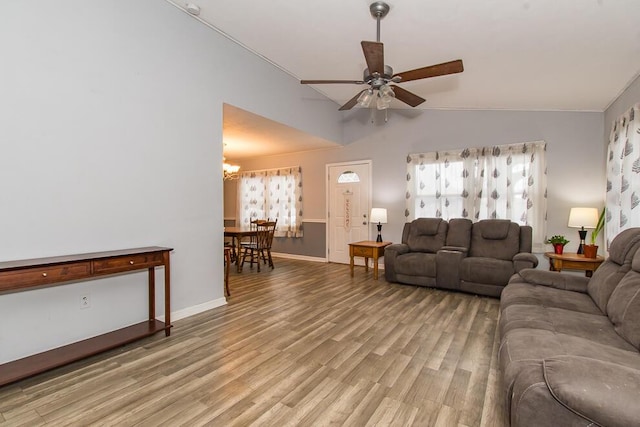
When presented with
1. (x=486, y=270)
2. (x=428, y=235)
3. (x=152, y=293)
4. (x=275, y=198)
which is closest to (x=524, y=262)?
(x=486, y=270)

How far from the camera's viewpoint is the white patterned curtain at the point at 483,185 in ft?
14.7

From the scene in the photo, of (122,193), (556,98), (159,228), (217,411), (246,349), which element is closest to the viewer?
(217,411)

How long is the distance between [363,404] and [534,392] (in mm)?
940

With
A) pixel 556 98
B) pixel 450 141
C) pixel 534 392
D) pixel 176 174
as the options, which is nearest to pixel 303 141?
pixel 450 141

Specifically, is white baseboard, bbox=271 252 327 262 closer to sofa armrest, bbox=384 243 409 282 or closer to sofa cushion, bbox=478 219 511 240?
sofa armrest, bbox=384 243 409 282

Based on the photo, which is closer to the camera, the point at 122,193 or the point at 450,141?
the point at 122,193

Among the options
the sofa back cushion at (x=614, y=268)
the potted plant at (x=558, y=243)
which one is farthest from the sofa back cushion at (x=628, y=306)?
the potted plant at (x=558, y=243)

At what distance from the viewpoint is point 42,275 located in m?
2.01

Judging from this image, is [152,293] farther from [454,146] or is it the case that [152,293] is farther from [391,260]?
[454,146]

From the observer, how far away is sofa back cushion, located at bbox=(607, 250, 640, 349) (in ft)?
5.62

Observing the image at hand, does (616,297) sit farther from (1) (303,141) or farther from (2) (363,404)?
(1) (303,141)

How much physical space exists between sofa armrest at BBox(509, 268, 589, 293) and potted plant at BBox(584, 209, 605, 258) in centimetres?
129

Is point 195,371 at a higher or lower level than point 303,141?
lower

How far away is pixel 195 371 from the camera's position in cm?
216
